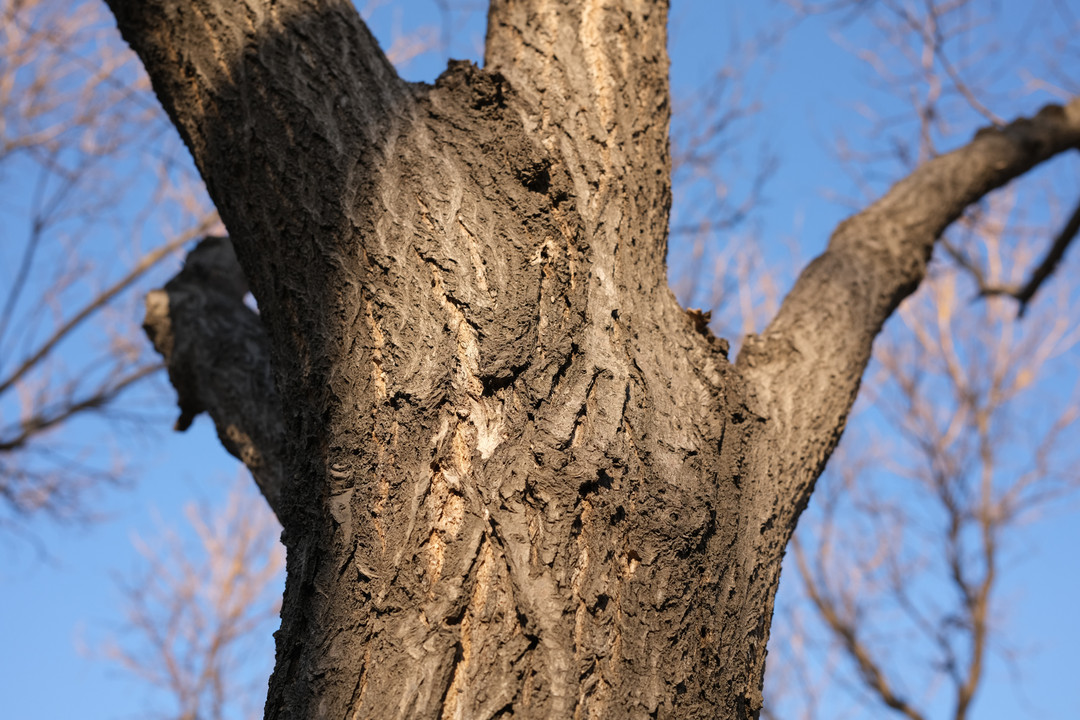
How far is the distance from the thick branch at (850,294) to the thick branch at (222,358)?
1114 mm

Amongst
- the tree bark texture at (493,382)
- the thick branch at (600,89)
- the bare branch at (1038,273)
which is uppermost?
the bare branch at (1038,273)

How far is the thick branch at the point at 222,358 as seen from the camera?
6.31 ft

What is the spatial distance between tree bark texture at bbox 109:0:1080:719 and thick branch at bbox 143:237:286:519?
2.13 feet

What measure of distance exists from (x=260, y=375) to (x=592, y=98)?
3.69 feet

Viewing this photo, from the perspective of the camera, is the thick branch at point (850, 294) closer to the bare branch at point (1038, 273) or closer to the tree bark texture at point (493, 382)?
the tree bark texture at point (493, 382)

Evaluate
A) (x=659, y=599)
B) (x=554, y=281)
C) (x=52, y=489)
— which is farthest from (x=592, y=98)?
(x=52, y=489)

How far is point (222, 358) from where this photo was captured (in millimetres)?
2088

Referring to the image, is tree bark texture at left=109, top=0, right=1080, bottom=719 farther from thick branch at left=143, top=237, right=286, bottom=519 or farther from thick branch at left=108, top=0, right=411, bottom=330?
thick branch at left=143, top=237, right=286, bottom=519

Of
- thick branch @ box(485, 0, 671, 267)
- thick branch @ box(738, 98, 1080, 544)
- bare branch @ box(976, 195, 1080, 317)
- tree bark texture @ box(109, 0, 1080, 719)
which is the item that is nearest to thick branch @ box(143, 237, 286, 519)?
tree bark texture @ box(109, 0, 1080, 719)

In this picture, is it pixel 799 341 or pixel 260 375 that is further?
pixel 260 375

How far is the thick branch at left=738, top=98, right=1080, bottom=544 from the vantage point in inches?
58.4

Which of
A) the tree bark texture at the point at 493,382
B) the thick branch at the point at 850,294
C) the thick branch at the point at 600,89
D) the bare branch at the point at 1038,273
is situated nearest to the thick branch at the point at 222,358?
the tree bark texture at the point at 493,382

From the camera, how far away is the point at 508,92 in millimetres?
1448

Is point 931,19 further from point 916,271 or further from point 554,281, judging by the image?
point 554,281
